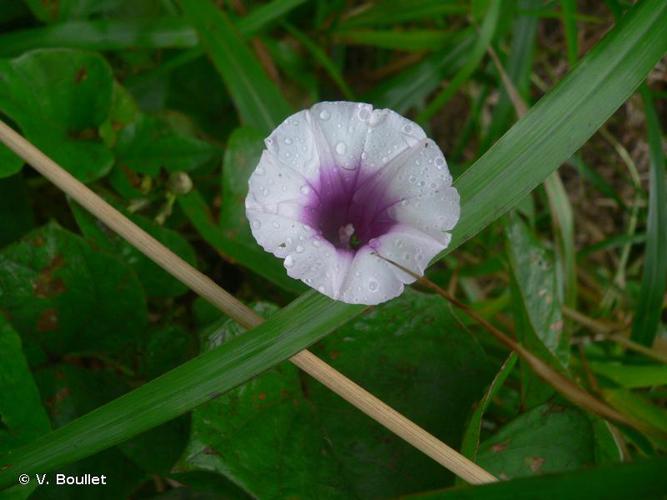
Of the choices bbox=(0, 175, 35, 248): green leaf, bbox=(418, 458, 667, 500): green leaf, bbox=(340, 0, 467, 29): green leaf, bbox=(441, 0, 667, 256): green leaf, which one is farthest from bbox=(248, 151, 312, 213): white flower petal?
bbox=(340, 0, 467, 29): green leaf

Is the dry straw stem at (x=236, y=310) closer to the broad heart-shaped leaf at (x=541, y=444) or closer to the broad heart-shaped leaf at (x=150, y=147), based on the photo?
the broad heart-shaped leaf at (x=541, y=444)

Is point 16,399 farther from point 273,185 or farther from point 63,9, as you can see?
point 63,9

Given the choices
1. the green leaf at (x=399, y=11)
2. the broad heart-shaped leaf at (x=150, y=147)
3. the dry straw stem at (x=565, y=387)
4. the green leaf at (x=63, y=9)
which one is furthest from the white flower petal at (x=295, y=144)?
the green leaf at (x=399, y=11)

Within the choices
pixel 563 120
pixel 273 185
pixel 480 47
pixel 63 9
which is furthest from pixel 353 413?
pixel 63 9

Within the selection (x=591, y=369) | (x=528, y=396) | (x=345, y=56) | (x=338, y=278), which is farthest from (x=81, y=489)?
(x=345, y=56)

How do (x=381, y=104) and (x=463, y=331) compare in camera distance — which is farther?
(x=381, y=104)

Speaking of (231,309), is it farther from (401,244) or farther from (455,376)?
(455,376)

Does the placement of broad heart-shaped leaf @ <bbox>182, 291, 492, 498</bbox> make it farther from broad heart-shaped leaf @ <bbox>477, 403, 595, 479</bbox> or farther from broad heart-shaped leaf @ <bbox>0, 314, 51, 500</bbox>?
broad heart-shaped leaf @ <bbox>0, 314, 51, 500</bbox>
